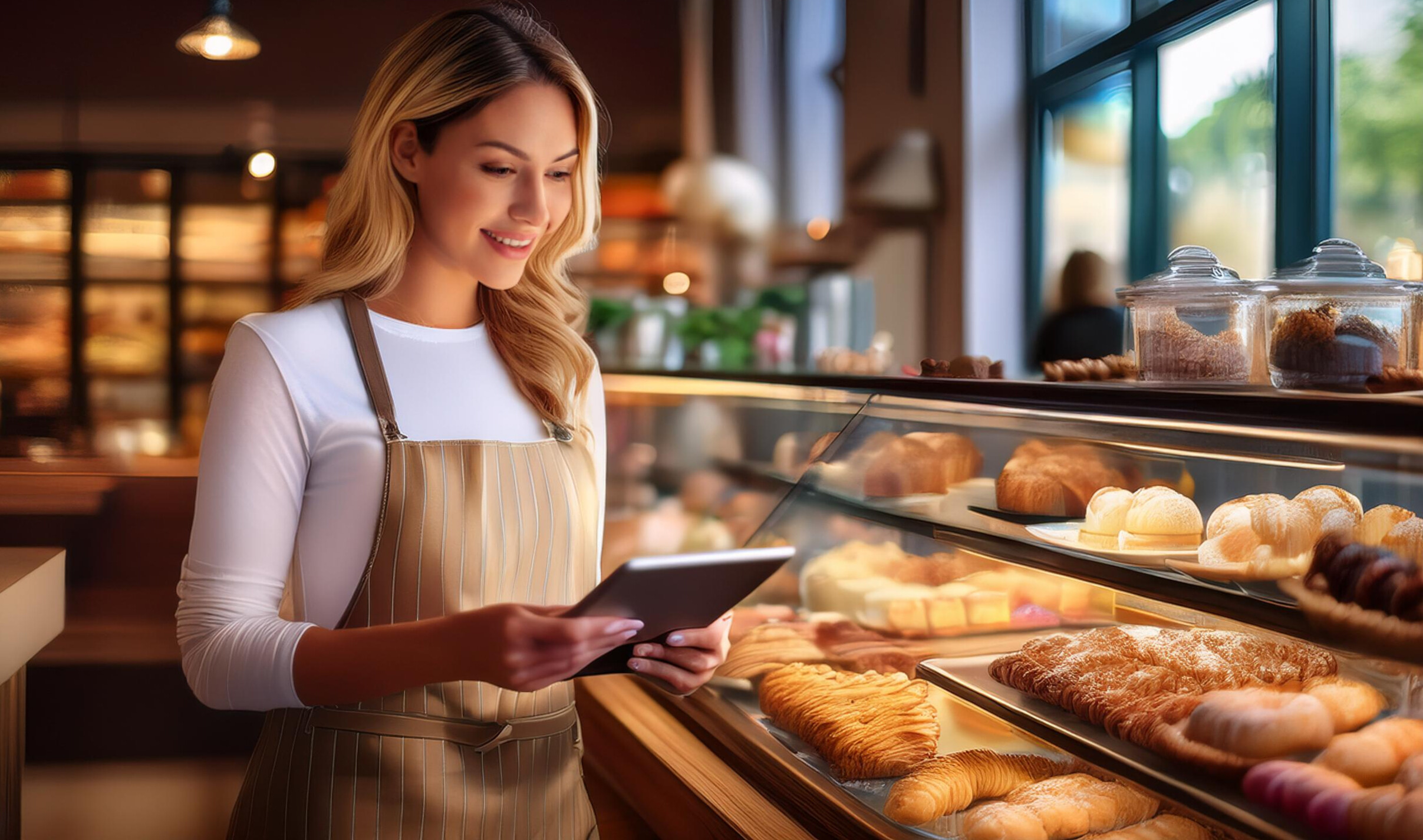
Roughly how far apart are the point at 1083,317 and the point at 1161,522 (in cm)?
290

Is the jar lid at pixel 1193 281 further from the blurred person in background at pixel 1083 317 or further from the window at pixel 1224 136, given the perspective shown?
the blurred person in background at pixel 1083 317

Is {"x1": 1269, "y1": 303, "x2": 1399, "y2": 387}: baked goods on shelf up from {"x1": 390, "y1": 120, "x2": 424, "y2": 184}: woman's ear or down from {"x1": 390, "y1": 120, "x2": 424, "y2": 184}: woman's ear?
down

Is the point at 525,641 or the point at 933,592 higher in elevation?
the point at 525,641

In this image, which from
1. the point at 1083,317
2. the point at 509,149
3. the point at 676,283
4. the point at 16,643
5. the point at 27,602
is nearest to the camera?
the point at 509,149

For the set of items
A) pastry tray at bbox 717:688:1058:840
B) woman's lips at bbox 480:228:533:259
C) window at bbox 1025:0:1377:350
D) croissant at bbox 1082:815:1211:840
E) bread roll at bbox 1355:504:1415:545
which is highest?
window at bbox 1025:0:1377:350

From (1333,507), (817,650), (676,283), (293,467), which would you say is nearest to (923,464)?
(817,650)

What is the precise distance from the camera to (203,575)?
1236mm

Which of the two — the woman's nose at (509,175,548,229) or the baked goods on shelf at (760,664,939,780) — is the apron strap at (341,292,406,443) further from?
the baked goods on shelf at (760,664,939,780)

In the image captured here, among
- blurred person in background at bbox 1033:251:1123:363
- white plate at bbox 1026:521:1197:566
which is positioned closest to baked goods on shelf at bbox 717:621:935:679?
white plate at bbox 1026:521:1197:566

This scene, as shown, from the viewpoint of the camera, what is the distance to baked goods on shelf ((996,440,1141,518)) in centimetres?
162

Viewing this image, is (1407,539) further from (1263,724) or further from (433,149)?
(433,149)

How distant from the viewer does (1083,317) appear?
424 cm

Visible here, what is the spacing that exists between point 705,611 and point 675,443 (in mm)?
3040

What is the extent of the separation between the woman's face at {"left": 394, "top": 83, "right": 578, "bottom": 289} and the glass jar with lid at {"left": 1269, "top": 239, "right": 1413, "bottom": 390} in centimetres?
100
